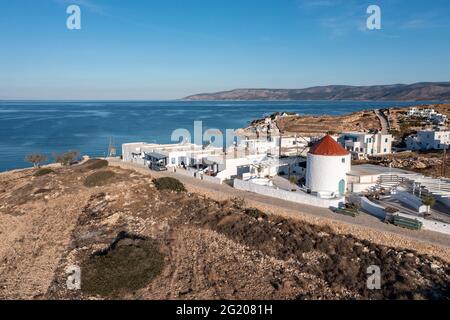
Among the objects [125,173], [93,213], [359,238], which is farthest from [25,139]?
[359,238]

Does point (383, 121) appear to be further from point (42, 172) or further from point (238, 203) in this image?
point (42, 172)

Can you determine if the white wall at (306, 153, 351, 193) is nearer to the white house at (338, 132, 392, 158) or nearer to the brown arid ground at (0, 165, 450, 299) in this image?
the brown arid ground at (0, 165, 450, 299)

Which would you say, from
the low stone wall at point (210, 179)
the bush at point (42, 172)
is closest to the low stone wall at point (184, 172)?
the low stone wall at point (210, 179)

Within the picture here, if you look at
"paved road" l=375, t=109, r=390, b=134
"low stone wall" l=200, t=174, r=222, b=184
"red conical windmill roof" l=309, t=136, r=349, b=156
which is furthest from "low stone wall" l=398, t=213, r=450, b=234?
"paved road" l=375, t=109, r=390, b=134

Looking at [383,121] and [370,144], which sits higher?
[383,121]

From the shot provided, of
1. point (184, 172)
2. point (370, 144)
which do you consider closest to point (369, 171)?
point (370, 144)

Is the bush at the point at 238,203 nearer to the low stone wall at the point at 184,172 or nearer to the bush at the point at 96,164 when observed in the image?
the low stone wall at the point at 184,172

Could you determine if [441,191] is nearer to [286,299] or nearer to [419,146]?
[286,299]
